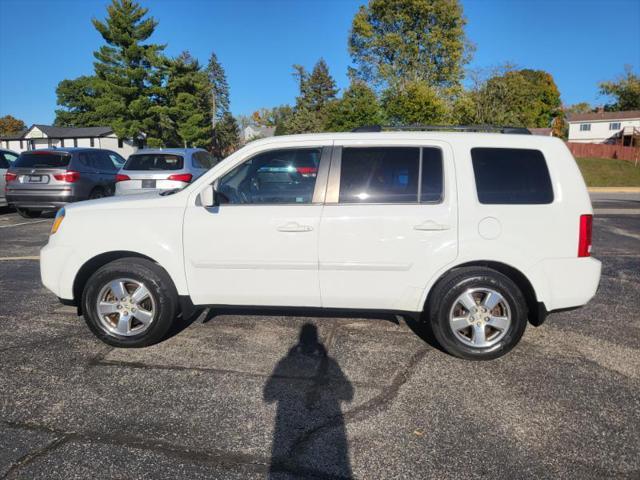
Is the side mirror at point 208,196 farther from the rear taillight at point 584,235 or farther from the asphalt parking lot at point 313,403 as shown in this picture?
the rear taillight at point 584,235

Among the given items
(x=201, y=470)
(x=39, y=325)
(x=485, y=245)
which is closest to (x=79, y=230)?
(x=39, y=325)

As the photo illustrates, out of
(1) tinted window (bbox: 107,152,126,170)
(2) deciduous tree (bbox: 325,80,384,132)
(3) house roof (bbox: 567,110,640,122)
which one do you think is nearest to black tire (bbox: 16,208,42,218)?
(1) tinted window (bbox: 107,152,126,170)

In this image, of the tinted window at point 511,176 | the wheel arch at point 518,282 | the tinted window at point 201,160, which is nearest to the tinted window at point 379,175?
the tinted window at point 511,176

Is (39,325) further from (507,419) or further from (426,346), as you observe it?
(507,419)

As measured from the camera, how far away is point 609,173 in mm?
34688

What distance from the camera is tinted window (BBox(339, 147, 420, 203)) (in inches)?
151

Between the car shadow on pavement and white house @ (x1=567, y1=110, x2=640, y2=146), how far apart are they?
69.8m

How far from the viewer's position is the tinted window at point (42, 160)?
1112 centimetres

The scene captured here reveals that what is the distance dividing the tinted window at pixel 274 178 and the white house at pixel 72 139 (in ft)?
194

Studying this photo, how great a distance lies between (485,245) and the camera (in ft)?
12.2

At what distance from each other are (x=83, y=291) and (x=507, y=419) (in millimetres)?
3449

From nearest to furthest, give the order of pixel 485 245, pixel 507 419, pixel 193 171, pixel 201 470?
pixel 201 470, pixel 507 419, pixel 485 245, pixel 193 171

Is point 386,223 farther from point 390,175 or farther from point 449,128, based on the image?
point 449,128

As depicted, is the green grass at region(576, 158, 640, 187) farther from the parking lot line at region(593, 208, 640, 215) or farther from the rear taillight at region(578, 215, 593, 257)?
the rear taillight at region(578, 215, 593, 257)
